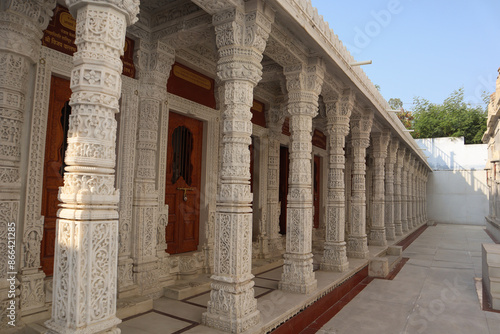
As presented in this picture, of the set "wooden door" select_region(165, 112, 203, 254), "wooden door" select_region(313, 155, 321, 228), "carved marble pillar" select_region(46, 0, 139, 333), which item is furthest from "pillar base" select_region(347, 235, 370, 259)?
"carved marble pillar" select_region(46, 0, 139, 333)

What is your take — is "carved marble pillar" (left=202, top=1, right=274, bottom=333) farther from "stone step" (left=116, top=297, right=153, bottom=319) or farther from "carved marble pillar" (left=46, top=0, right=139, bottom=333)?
"carved marble pillar" (left=46, top=0, right=139, bottom=333)

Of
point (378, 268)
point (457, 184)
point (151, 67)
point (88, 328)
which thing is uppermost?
point (151, 67)

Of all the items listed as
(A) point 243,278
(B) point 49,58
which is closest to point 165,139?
(B) point 49,58

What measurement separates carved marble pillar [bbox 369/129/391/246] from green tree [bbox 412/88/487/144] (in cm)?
3077

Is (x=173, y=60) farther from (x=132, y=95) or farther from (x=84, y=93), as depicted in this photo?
(x=84, y=93)

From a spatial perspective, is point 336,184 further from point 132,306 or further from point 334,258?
point 132,306

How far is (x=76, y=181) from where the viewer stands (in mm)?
2527

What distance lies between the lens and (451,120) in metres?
Result: 38.2

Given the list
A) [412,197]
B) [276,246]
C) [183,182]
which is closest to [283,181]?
[276,246]

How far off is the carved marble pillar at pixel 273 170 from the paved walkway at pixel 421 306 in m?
2.55

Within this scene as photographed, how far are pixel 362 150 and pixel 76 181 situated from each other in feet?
26.0

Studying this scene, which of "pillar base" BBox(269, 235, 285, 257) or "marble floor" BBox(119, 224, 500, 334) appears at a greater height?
"pillar base" BBox(269, 235, 285, 257)

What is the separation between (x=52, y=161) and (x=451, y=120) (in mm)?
41813

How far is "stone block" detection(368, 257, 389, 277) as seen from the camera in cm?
820
